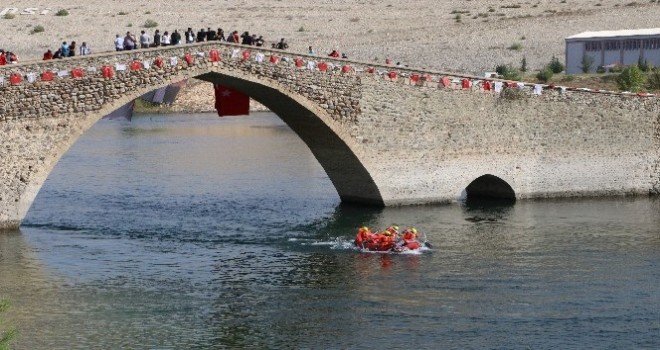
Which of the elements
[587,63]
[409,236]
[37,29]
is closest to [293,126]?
[409,236]

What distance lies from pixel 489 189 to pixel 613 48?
3264 cm

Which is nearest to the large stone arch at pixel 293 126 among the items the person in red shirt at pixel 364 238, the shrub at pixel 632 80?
the person in red shirt at pixel 364 238

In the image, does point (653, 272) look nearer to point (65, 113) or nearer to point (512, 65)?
point (65, 113)

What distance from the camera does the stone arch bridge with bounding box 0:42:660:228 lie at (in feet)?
132

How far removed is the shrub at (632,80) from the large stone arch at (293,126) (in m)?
23.1

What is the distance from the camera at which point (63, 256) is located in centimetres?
3853

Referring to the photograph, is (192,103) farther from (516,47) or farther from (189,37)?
(189,37)

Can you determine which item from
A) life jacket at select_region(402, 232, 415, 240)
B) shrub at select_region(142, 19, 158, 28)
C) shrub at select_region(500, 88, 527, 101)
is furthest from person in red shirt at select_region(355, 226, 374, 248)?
shrub at select_region(142, 19, 158, 28)

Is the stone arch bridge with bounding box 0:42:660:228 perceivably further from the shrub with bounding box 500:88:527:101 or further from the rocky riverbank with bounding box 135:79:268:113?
the rocky riverbank with bounding box 135:79:268:113

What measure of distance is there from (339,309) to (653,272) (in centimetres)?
920

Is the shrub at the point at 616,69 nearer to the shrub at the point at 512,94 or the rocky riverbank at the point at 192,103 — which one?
the shrub at the point at 512,94

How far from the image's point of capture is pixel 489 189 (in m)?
49.7

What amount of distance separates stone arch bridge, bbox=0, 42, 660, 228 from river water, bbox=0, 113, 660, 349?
1196mm

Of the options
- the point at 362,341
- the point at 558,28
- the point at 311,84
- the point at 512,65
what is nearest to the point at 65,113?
the point at 311,84
